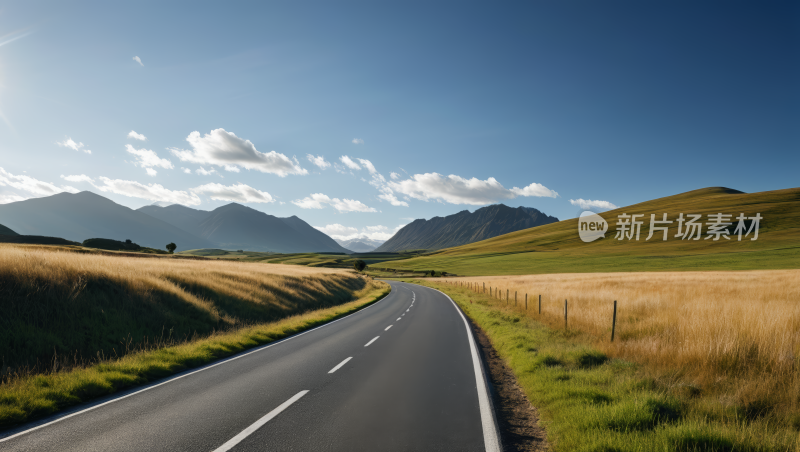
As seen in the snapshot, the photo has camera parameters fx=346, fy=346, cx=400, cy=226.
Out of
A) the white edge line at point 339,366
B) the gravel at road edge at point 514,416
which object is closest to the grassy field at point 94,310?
the white edge line at point 339,366

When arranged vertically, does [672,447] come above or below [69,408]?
above

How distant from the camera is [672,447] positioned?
3945 mm

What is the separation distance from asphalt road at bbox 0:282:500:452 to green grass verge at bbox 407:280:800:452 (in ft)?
3.42

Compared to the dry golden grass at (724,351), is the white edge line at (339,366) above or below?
below

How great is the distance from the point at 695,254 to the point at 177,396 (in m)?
94.9

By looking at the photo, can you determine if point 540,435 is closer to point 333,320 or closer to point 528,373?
point 528,373

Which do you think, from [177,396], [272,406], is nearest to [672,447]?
[272,406]

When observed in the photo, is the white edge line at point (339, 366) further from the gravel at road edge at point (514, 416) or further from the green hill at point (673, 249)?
the green hill at point (673, 249)

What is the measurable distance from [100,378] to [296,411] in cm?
467

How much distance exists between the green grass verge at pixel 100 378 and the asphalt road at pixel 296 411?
1.67 ft

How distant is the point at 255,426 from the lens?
16.7 feet

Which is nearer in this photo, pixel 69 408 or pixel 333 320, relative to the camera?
pixel 69 408

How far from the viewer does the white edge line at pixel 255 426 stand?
4.46m

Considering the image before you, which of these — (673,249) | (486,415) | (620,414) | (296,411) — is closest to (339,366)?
(296,411)
